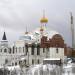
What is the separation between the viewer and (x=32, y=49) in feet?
287

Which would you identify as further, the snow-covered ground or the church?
the church

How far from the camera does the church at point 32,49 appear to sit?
84188mm

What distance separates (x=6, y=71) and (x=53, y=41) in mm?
14295

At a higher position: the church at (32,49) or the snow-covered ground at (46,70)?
the church at (32,49)

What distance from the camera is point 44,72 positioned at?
2881 inches

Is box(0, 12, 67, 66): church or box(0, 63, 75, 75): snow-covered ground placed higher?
box(0, 12, 67, 66): church

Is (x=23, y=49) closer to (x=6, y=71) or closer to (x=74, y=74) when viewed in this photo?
(x=6, y=71)

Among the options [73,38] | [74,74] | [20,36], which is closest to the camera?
[74,74]

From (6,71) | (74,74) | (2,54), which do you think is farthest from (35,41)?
(74,74)

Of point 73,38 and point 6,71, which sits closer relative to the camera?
point 6,71

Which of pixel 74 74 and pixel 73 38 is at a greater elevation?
pixel 73 38

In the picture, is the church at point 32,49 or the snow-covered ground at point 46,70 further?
the church at point 32,49

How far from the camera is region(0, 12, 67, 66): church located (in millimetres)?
84188

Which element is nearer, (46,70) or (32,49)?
(46,70)
